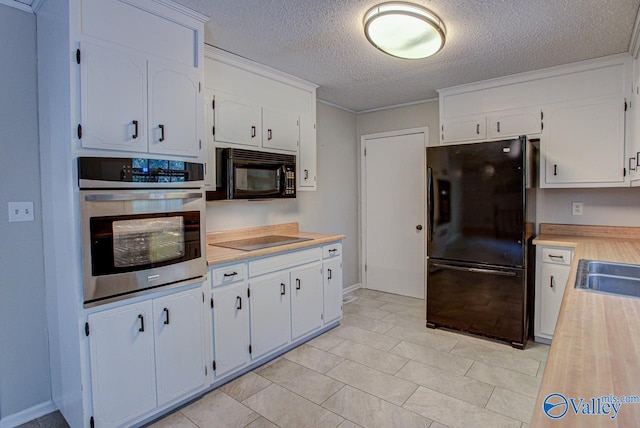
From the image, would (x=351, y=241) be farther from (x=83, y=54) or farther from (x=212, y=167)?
(x=83, y=54)

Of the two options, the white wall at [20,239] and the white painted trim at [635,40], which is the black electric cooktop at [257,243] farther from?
the white painted trim at [635,40]

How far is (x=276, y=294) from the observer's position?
283 cm

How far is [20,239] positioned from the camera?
2113 millimetres

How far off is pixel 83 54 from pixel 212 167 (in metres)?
1.06

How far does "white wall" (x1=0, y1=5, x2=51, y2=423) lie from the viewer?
6.72 ft

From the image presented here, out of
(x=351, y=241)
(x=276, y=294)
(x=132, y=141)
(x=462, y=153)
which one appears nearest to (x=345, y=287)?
(x=351, y=241)

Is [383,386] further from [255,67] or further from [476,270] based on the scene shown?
[255,67]

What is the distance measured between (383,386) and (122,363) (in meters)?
1.63

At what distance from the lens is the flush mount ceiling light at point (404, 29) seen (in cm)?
208

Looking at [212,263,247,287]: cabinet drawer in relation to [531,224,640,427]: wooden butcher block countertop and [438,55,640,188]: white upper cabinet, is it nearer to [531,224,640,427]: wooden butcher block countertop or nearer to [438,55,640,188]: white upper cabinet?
[531,224,640,427]: wooden butcher block countertop

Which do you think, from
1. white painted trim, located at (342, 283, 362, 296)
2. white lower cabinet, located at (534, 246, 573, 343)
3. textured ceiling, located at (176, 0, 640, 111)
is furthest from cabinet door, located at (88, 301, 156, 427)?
white lower cabinet, located at (534, 246, 573, 343)

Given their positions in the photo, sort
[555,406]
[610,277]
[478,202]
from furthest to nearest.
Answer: [478,202], [610,277], [555,406]

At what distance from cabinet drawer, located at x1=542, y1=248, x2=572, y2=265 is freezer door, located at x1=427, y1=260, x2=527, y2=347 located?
0.28 meters

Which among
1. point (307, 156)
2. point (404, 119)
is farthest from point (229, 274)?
point (404, 119)
